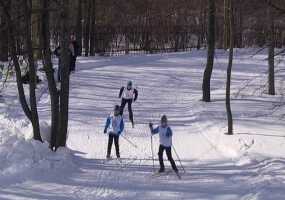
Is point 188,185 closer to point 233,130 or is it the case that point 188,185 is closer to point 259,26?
point 233,130

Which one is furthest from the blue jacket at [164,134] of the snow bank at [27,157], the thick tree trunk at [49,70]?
the thick tree trunk at [49,70]

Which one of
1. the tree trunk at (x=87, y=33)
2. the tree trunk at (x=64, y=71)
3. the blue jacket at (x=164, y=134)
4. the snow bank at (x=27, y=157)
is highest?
the tree trunk at (x=87, y=33)

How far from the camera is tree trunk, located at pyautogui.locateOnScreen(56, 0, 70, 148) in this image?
16.2m

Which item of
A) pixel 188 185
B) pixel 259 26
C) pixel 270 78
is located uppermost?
pixel 259 26

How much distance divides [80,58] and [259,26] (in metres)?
22.5

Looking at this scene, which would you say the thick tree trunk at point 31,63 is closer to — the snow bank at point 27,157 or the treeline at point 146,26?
the snow bank at point 27,157

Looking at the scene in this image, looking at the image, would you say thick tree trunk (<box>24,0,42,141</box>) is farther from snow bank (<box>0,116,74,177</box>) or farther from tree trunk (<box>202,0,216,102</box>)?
tree trunk (<box>202,0,216,102</box>)

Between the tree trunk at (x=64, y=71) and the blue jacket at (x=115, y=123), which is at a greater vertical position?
the tree trunk at (x=64, y=71)

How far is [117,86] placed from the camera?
31.4m

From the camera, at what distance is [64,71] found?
1644cm

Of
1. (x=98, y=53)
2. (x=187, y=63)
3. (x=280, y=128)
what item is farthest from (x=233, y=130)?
(x=98, y=53)

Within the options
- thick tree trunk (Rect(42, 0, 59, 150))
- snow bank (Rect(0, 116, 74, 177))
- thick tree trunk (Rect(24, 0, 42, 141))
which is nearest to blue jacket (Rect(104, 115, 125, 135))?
thick tree trunk (Rect(42, 0, 59, 150))

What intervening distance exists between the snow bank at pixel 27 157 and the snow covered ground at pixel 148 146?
2cm

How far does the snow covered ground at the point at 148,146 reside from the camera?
13.2 m
